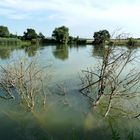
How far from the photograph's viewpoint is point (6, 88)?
1593cm

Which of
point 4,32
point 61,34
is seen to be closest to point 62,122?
point 61,34

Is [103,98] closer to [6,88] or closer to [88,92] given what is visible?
[88,92]

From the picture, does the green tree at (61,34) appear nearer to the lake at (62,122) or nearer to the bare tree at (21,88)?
the bare tree at (21,88)

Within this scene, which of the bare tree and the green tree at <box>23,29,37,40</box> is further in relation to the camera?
the green tree at <box>23,29,37,40</box>

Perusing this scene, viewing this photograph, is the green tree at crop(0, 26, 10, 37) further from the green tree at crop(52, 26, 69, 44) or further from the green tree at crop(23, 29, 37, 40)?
A: the green tree at crop(52, 26, 69, 44)

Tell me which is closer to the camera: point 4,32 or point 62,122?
point 62,122

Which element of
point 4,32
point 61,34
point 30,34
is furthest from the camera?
point 30,34

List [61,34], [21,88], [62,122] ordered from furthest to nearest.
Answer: [61,34] < [21,88] < [62,122]

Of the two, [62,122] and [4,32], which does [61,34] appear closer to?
[4,32]

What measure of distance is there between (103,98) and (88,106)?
4.72 feet

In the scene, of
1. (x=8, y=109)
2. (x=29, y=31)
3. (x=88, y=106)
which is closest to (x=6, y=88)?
(x=8, y=109)

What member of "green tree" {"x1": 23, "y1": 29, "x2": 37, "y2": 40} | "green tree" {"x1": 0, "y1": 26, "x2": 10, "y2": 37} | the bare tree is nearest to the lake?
the bare tree

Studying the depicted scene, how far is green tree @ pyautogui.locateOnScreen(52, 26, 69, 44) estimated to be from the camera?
90481mm

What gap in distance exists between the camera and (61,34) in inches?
3563
